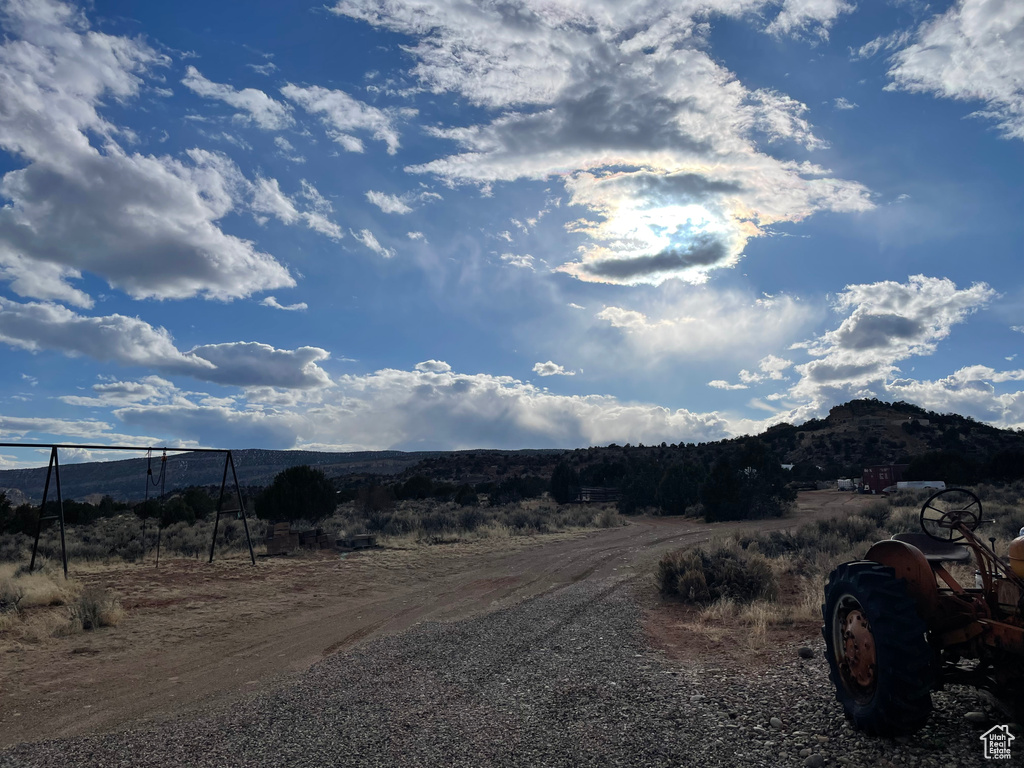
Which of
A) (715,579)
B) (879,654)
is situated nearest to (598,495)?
(715,579)

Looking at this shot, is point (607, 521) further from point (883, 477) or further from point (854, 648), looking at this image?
point (854, 648)

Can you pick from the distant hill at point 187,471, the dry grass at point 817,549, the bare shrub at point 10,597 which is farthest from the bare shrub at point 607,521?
the distant hill at point 187,471

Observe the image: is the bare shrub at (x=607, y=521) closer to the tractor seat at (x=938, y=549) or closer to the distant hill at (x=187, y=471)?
the tractor seat at (x=938, y=549)

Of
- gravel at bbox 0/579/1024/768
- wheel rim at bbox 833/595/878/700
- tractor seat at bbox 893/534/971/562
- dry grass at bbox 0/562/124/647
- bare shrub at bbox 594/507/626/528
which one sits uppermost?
tractor seat at bbox 893/534/971/562

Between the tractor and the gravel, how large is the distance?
31 centimetres

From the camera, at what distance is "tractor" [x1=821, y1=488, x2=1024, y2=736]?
185 inches

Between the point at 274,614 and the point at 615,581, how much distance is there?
7.75 m

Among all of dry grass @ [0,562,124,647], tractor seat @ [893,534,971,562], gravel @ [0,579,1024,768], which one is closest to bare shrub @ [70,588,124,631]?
dry grass @ [0,562,124,647]

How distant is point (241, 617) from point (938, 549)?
41.2ft

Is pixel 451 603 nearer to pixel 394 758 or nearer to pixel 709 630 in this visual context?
pixel 709 630

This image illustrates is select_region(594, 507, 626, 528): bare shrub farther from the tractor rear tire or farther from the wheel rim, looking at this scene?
the tractor rear tire

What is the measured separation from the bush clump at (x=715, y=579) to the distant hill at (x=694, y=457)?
41441mm

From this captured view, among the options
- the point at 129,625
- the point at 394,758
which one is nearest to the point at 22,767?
the point at 394,758

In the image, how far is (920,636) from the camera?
187 inches
